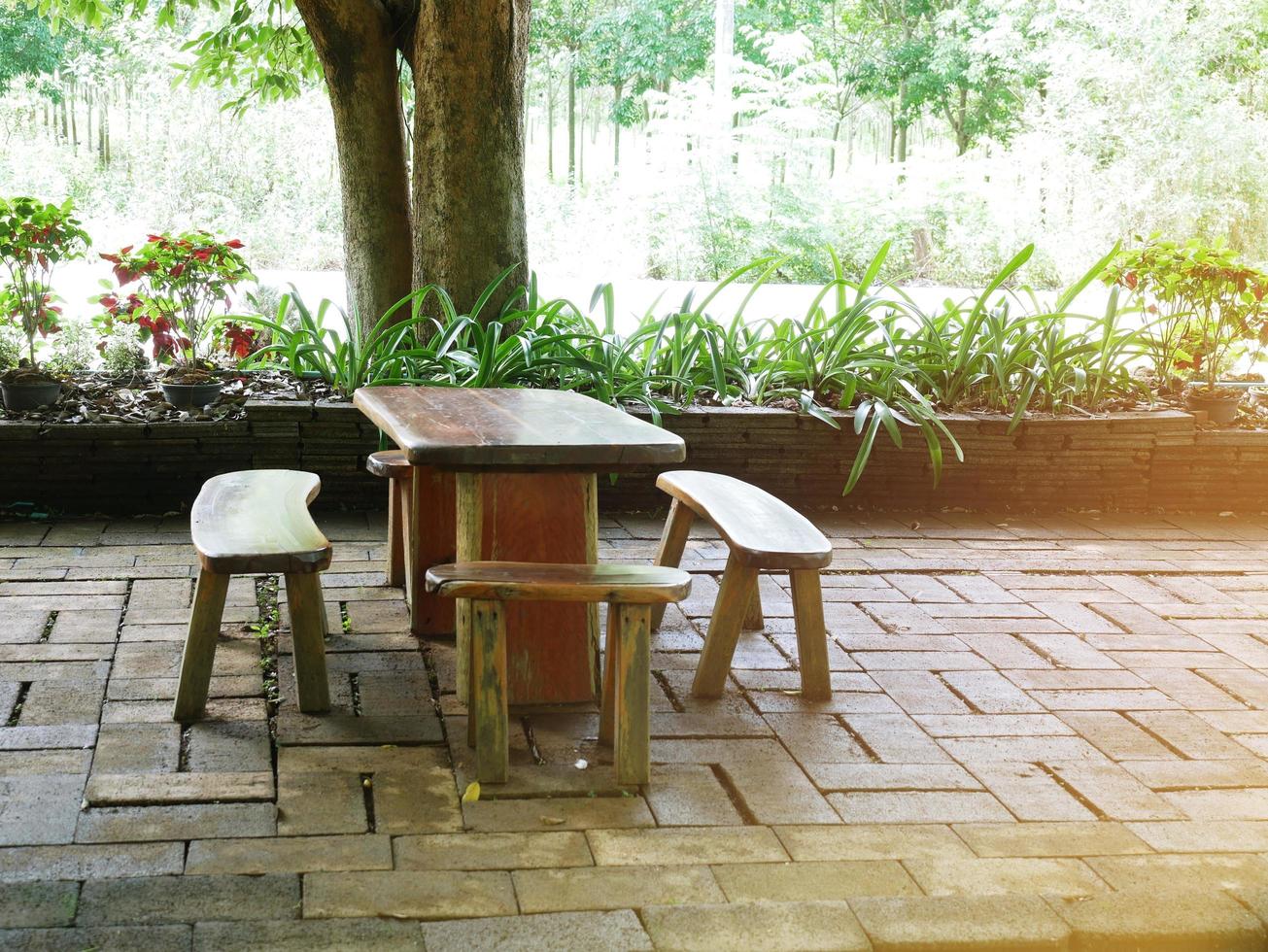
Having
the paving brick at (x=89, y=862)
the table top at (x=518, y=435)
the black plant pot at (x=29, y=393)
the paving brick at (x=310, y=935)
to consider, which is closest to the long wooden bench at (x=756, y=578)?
the table top at (x=518, y=435)

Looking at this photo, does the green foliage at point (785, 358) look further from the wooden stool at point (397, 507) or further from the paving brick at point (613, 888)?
the paving brick at point (613, 888)

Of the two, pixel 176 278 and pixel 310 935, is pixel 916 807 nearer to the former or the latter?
pixel 310 935

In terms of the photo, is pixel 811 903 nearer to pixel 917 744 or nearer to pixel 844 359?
pixel 917 744

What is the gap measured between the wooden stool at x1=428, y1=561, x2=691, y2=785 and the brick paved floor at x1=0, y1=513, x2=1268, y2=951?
76mm

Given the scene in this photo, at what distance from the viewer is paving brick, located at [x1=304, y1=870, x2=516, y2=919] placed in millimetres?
1865

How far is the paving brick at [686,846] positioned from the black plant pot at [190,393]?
3.12 meters

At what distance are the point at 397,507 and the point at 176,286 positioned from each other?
2.06 metres

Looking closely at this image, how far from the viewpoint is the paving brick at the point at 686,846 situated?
6.86ft

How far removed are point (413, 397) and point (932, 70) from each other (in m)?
18.4

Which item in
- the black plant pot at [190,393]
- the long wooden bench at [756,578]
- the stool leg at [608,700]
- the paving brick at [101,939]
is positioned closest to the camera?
the paving brick at [101,939]

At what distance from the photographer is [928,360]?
527cm

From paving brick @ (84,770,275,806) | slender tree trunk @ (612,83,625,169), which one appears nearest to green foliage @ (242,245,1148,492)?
paving brick @ (84,770,275,806)

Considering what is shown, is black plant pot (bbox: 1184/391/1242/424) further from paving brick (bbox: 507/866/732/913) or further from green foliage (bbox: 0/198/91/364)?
green foliage (bbox: 0/198/91/364)

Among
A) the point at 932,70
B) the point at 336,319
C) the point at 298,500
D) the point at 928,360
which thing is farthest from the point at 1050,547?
the point at 932,70
